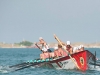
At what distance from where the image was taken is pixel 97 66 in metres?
36.5

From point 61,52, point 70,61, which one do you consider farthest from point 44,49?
point 70,61

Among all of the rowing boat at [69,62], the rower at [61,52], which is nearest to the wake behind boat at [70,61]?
the rowing boat at [69,62]

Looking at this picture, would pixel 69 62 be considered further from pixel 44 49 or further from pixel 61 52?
pixel 44 49

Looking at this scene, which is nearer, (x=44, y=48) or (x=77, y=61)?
(x=77, y=61)

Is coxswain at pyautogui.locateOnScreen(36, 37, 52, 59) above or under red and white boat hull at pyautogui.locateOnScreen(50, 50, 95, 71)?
above

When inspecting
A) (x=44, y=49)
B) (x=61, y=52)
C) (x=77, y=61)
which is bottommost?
(x=77, y=61)

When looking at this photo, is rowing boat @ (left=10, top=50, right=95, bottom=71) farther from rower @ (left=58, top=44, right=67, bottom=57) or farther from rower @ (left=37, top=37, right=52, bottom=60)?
rower @ (left=37, top=37, right=52, bottom=60)

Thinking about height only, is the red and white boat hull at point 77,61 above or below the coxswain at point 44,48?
below

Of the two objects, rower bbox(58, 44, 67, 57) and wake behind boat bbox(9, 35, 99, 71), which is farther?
rower bbox(58, 44, 67, 57)

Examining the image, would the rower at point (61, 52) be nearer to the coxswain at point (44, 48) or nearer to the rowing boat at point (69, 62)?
the rowing boat at point (69, 62)

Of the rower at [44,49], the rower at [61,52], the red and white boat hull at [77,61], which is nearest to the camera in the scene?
the red and white boat hull at [77,61]

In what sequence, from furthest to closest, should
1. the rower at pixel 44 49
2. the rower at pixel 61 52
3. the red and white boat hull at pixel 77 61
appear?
the rower at pixel 44 49 < the rower at pixel 61 52 < the red and white boat hull at pixel 77 61

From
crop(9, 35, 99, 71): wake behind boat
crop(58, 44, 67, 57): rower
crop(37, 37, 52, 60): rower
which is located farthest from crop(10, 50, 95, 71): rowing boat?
crop(37, 37, 52, 60): rower

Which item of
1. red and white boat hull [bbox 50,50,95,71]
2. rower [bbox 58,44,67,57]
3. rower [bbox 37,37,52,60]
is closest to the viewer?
red and white boat hull [bbox 50,50,95,71]
